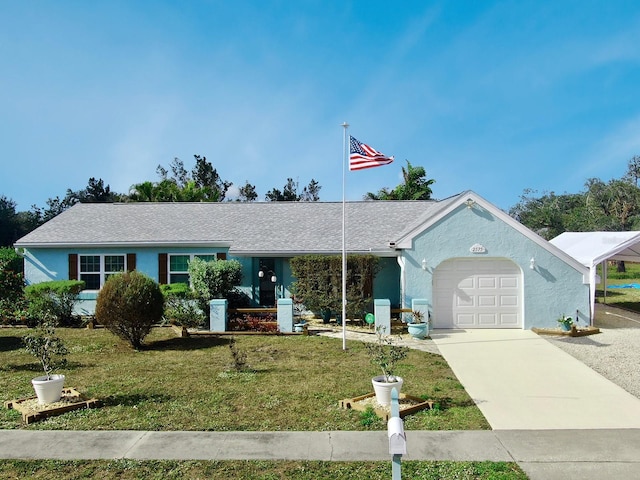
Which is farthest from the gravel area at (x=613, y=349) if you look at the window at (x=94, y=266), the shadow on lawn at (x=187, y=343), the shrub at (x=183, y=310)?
the window at (x=94, y=266)

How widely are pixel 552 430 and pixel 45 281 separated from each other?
1914 cm

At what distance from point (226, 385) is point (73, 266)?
42.3 feet

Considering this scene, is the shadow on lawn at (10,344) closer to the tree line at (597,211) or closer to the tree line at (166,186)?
the tree line at (166,186)

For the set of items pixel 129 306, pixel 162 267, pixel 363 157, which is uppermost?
pixel 363 157

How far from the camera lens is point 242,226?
21141 millimetres

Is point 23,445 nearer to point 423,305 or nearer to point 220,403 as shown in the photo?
point 220,403

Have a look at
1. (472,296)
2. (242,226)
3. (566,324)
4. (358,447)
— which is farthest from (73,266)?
(566,324)

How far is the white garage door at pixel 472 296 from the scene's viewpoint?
16391mm

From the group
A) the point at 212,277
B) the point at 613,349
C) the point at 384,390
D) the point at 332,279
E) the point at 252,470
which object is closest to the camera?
the point at 252,470

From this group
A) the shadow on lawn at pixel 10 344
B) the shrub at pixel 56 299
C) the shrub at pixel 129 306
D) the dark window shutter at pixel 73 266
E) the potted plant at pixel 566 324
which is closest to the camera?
the shrub at pixel 129 306

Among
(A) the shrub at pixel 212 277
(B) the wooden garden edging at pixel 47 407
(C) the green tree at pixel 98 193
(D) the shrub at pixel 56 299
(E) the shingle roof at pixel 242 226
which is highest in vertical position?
(C) the green tree at pixel 98 193

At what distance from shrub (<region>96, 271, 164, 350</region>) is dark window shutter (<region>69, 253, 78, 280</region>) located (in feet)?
24.8

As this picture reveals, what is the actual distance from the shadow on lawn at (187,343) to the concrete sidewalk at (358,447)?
257 inches

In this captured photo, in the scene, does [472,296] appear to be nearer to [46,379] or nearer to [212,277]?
[212,277]
